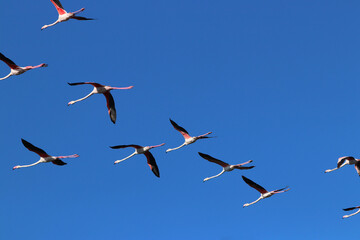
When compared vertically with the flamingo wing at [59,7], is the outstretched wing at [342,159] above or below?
below

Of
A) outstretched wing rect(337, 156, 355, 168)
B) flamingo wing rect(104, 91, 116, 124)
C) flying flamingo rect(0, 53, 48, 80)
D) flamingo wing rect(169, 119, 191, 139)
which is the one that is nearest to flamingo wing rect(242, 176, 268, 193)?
flamingo wing rect(169, 119, 191, 139)

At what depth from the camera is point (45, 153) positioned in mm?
32281

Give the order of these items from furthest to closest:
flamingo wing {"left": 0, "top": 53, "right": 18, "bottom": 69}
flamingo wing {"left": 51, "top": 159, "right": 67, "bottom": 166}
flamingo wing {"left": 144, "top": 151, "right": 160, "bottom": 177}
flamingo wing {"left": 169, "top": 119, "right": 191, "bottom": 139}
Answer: flamingo wing {"left": 144, "top": 151, "right": 160, "bottom": 177} → flamingo wing {"left": 169, "top": 119, "right": 191, "bottom": 139} → flamingo wing {"left": 51, "top": 159, "right": 67, "bottom": 166} → flamingo wing {"left": 0, "top": 53, "right": 18, "bottom": 69}

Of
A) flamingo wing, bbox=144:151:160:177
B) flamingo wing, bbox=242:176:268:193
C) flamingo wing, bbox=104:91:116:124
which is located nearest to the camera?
flamingo wing, bbox=104:91:116:124

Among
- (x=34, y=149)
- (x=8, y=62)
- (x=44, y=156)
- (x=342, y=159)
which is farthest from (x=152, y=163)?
(x=342, y=159)

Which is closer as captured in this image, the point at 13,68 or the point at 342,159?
the point at 13,68

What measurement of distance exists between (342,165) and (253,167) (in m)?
7.78

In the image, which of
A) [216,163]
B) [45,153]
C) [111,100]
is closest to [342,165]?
[216,163]

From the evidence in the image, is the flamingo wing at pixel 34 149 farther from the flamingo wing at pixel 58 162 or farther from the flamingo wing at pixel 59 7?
the flamingo wing at pixel 59 7

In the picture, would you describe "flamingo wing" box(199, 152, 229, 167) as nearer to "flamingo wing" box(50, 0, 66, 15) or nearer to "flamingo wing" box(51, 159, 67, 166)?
"flamingo wing" box(51, 159, 67, 166)

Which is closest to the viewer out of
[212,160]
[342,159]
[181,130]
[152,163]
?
[212,160]

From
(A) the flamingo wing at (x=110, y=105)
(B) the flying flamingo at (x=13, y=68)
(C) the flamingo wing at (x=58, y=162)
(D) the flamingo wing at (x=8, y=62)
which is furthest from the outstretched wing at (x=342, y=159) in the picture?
(D) the flamingo wing at (x=8, y=62)

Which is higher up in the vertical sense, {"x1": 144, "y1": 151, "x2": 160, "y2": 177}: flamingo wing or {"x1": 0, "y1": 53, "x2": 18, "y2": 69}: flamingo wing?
{"x1": 0, "y1": 53, "x2": 18, "y2": 69}: flamingo wing

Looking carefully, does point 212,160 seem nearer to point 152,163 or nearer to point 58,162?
point 152,163
